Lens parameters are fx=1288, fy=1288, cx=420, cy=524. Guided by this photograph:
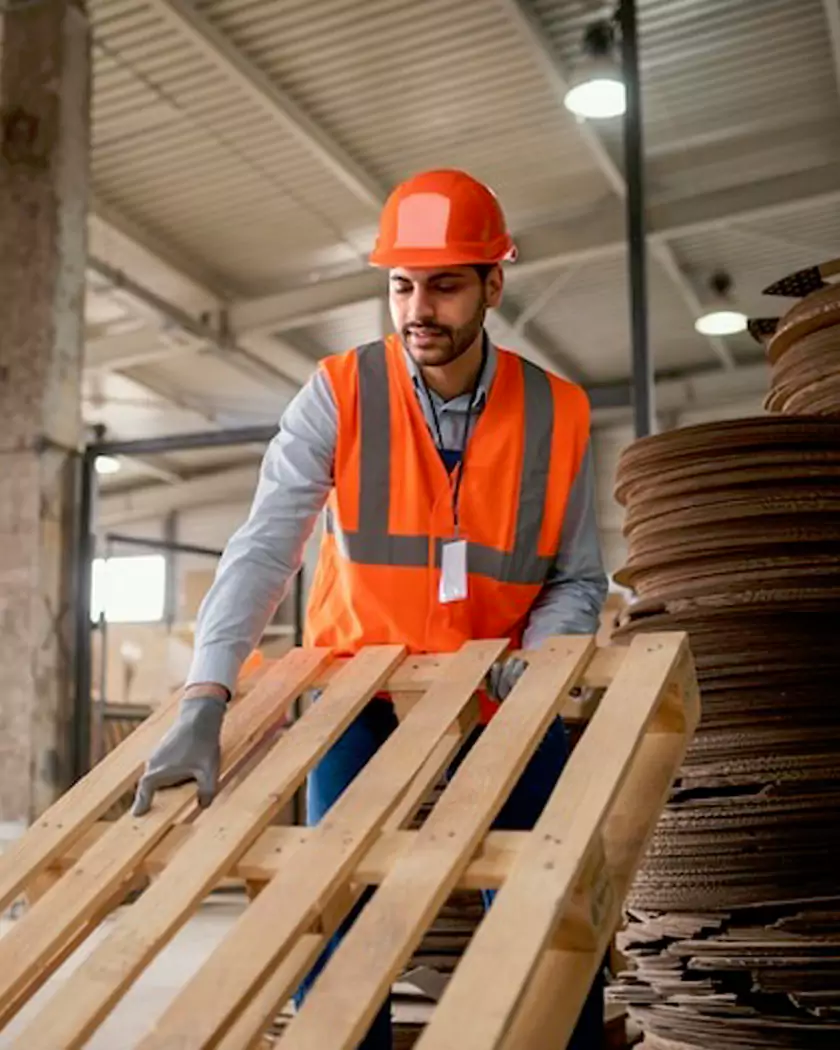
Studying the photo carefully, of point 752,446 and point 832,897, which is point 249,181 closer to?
point 752,446

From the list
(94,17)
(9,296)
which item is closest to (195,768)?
(9,296)

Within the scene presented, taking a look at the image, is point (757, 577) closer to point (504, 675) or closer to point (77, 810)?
point (504, 675)

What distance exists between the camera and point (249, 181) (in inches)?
453

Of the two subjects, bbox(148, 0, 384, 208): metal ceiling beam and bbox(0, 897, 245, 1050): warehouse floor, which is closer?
bbox(0, 897, 245, 1050): warehouse floor

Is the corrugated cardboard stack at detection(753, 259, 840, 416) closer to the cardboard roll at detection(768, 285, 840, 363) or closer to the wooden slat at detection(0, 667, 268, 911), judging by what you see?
the cardboard roll at detection(768, 285, 840, 363)

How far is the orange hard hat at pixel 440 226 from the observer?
276 centimetres

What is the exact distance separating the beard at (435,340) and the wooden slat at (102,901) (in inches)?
28.3

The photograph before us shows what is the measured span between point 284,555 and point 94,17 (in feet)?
24.8

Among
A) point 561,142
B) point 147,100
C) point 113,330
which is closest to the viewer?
point 147,100

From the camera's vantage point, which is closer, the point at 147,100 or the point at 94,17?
the point at 94,17

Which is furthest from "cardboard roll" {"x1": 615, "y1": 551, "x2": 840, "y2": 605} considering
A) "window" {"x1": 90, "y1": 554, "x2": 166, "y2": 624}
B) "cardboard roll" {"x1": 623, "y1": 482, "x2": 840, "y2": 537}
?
"window" {"x1": 90, "y1": 554, "x2": 166, "y2": 624}

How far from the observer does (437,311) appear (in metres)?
2.78

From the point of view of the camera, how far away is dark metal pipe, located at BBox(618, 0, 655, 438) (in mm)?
7383

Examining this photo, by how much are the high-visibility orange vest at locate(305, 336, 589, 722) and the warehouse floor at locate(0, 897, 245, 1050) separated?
59.1 inches
